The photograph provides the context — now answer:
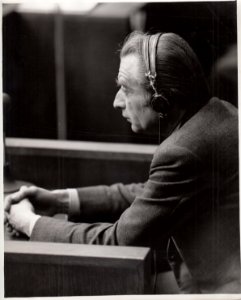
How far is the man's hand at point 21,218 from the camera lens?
3.54ft

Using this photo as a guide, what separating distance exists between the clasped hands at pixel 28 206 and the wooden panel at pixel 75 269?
0.06 m

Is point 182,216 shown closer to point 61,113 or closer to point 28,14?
point 61,113

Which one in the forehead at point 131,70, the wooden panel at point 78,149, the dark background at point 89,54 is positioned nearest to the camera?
the forehead at point 131,70

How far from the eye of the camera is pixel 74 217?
1215 mm

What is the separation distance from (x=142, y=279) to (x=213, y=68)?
1.64 ft

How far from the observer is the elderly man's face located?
1.07 m

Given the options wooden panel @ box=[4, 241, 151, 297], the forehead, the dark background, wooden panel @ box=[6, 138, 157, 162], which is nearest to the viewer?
wooden panel @ box=[4, 241, 151, 297]

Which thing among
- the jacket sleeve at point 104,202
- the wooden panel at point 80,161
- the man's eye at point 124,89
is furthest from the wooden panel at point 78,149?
the man's eye at point 124,89

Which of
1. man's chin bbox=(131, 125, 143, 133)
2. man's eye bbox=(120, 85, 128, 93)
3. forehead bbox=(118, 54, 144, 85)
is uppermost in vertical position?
forehead bbox=(118, 54, 144, 85)

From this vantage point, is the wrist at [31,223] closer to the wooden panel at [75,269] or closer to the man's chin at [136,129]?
the wooden panel at [75,269]

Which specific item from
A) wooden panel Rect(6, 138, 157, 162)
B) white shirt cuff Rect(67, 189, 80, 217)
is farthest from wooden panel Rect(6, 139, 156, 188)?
white shirt cuff Rect(67, 189, 80, 217)

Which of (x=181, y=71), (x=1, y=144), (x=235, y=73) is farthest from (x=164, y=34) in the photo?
(x=1, y=144)

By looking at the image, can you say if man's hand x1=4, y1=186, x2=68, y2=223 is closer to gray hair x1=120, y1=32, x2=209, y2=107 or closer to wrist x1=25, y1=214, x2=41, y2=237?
wrist x1=25, y1=214, x2=41, y2=237

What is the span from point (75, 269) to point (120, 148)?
17.9 inches
